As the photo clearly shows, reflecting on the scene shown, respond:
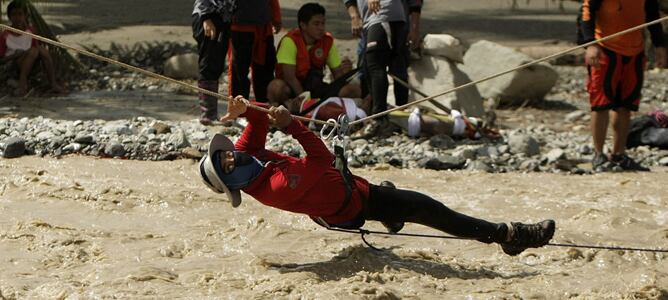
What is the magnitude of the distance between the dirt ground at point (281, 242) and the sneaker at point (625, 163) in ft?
0.39

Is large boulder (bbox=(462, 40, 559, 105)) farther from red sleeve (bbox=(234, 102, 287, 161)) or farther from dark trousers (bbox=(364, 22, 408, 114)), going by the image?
red sleeve (bbox=(234, 102, 287, 161))

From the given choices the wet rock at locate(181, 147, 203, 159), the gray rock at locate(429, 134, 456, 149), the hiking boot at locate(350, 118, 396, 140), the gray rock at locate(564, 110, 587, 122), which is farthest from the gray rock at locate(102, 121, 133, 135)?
the gray rock at locate(564, 110, 587, 122)

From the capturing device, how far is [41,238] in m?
5.61

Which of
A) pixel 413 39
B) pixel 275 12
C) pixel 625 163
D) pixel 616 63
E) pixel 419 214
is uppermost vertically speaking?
pixel 275 12

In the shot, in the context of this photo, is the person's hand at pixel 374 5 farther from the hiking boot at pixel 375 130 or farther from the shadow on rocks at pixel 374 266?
the shadow on rocks at pixel 374 266

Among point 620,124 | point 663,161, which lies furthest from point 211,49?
point 663,161

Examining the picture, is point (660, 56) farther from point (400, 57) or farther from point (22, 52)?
point (22, 52)

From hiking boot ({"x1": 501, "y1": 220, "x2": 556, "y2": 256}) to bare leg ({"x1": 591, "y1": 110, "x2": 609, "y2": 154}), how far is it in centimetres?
257

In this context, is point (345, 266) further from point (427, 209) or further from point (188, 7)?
point (188, 7)

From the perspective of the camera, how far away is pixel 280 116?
4.79 meters

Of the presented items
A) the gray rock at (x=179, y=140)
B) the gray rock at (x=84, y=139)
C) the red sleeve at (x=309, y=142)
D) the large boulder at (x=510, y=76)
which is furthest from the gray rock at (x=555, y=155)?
the red sleeve at (x=309, y=142)

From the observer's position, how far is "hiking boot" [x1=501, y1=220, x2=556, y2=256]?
516 cm

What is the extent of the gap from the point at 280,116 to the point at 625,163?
143 inches

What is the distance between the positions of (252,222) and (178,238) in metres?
0.43
